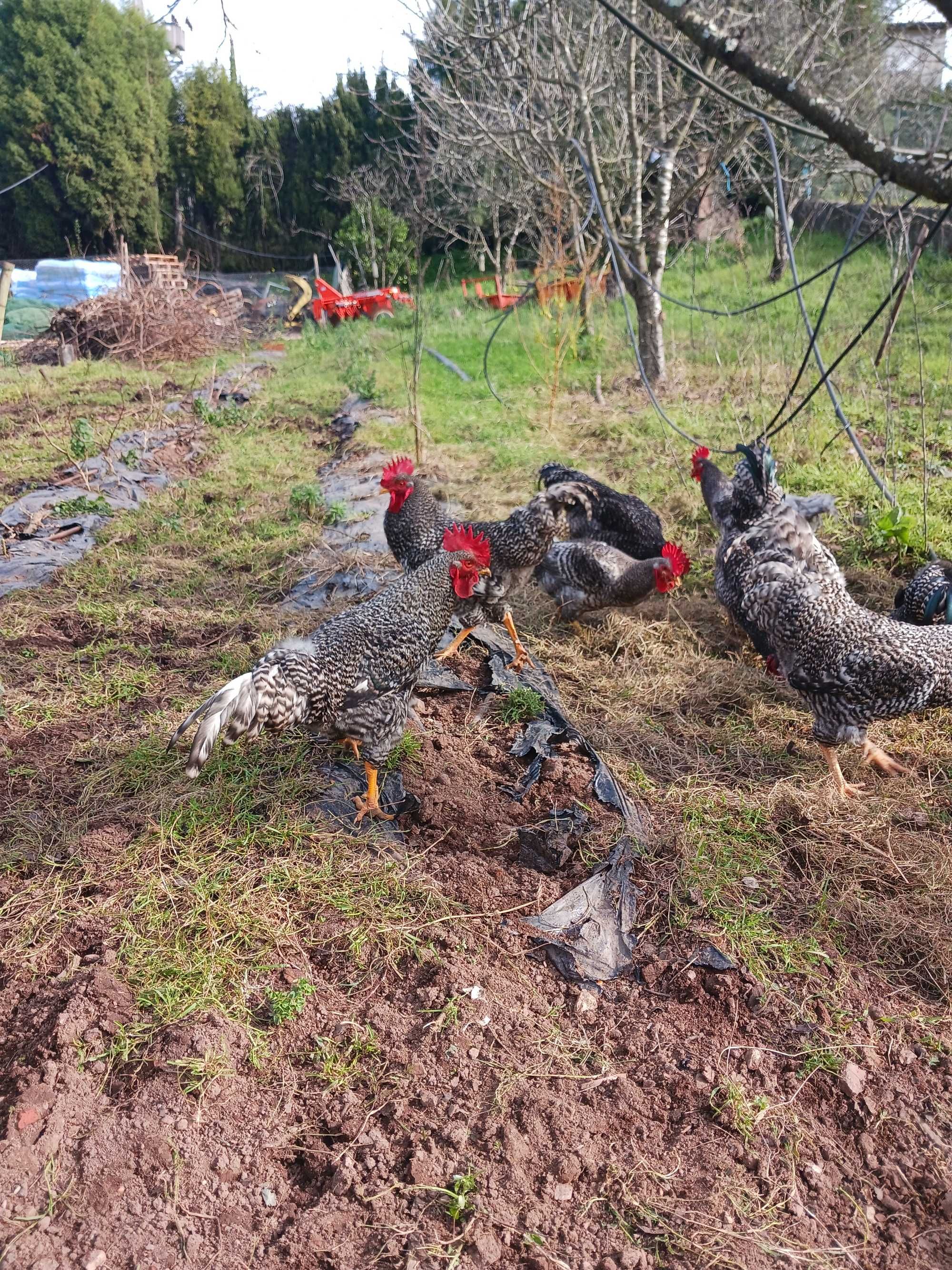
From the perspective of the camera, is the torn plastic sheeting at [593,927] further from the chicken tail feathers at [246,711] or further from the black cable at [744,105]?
the black cable at [744,105]

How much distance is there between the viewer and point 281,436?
9625 millimetres

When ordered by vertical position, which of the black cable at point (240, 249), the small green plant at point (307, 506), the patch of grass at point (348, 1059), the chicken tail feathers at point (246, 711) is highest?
the black cable at point (240, 249)

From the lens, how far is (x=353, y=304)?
16.9 m

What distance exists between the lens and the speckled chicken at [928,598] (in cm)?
403

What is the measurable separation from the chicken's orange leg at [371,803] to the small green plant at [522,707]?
82cm

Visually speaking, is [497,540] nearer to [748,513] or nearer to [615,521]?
[615,521]

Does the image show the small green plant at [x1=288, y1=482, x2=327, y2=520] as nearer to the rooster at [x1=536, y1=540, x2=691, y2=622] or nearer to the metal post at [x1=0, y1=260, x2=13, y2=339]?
the rooster at [x1=536, y1=540, x2=691, y2=622]

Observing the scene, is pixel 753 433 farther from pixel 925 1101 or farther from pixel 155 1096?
pixel 155 1096

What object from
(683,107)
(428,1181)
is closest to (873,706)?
(428,1181)

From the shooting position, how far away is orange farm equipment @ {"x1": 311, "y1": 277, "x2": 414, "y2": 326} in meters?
16.8

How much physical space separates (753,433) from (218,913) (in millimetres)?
6782

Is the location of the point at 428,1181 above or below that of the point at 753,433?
below

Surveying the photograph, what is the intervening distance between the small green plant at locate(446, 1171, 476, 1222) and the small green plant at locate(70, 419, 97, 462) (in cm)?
709

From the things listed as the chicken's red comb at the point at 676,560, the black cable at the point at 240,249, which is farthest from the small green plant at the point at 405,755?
the black cable at the point at 240,249
